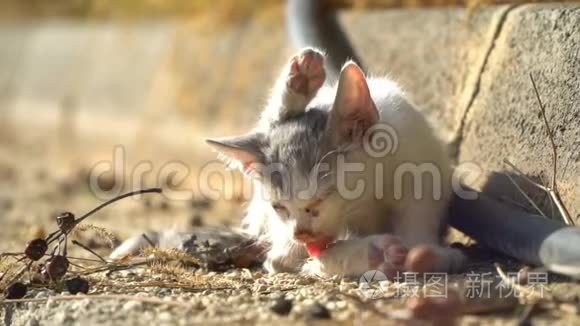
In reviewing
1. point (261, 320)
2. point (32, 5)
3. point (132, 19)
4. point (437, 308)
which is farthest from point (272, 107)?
point (32, 5)

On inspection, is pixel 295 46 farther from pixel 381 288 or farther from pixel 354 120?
pixel 381 288

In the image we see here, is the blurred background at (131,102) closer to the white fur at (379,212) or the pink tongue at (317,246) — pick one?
the white fur at (379,212)

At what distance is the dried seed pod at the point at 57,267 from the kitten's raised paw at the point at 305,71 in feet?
3.10

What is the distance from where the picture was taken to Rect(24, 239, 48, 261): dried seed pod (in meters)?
2.73

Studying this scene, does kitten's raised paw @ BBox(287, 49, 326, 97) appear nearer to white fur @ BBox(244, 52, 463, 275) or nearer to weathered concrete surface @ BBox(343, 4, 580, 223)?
white fur @ BBox(244, 52, 463, 275)

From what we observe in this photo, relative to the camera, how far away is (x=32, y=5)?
1046 cm

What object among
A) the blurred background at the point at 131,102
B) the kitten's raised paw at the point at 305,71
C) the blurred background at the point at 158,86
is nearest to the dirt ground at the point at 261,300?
the kitten's raised paw at the point at 305,71

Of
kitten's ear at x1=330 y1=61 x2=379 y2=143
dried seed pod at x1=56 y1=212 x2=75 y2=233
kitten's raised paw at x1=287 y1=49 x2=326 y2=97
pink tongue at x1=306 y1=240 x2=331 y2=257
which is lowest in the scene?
pink tongue at x1=306 y1=240 x2=331 y2=257

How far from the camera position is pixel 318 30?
4602 millimetres

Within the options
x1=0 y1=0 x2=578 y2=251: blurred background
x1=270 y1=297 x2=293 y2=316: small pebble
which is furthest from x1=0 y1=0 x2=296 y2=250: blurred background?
x1=270 y1=297 x2=293 y2=316: small pebble

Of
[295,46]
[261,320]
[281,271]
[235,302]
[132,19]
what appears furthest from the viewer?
[132,19]

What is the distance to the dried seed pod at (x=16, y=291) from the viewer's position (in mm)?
2635

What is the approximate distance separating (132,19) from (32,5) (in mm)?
3076

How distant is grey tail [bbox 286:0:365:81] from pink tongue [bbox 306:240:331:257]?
1.68 meters
